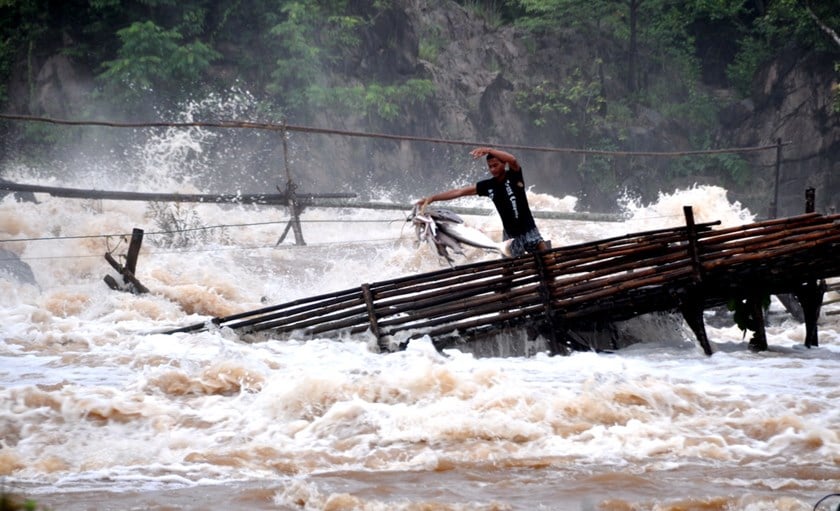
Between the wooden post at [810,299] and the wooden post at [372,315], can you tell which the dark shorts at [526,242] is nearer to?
the wooden post at [372,315]

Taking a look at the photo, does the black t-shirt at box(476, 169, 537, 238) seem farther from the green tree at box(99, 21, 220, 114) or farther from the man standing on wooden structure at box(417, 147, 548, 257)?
the green tree at box(99, 21, 220, 114)

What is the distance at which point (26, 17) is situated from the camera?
18.1 metres

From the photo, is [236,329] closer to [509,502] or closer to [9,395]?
[9,395]

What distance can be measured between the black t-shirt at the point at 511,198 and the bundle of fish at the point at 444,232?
0.27 metres

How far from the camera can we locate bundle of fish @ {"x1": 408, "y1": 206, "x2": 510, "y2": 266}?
576 cm

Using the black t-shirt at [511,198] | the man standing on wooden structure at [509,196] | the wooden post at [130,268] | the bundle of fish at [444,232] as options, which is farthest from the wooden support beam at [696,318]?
the wooden post at [130,268]

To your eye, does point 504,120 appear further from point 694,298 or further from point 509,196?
point 694,298

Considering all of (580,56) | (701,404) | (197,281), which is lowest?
(701,404)

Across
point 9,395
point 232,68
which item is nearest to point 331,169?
point 232,68

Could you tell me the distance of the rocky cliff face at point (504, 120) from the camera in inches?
714

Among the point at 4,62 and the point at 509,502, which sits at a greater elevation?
the point at 4,62

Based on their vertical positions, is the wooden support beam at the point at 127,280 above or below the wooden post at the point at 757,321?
above

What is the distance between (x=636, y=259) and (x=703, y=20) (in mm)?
15780

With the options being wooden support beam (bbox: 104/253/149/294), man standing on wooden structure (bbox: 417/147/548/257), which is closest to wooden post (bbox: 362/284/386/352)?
man standing on wooden structure (bbox: 417/147/548/257)
